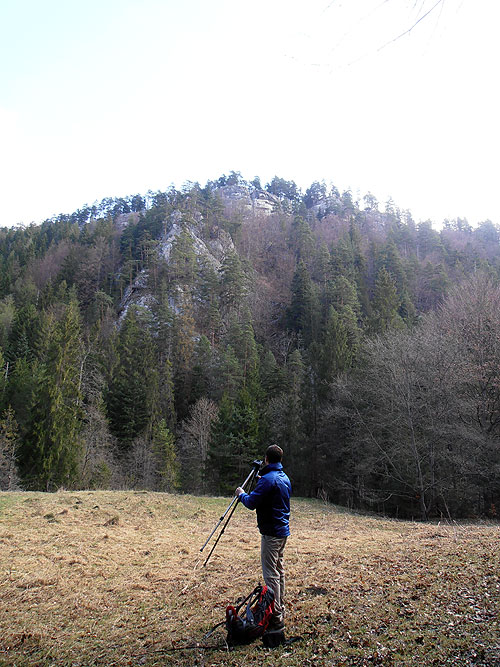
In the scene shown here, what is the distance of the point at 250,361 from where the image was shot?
133ft

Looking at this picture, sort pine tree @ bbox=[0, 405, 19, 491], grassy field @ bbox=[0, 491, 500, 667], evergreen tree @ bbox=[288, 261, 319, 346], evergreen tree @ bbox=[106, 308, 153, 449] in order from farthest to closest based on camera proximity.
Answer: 1. evergreen tree @ bbox=[288, 261, 319, 346]
2. evergreen tree @ bbox=[106, 308, 153, 449]
3. pine tree @ bbox=[0, 405, 19, 491]
4. grassy field @ bbox=[0, 491, 500, 667]

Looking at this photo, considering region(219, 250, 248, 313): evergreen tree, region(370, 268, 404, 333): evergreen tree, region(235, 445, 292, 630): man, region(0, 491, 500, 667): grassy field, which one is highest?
region(219, 250, 248, 313): evergreen tree

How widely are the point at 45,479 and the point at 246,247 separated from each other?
185ft

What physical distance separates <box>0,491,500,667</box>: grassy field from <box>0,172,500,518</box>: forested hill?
31.2 feet

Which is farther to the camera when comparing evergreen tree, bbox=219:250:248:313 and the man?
evergreen tree, bbox=219:250:248:313

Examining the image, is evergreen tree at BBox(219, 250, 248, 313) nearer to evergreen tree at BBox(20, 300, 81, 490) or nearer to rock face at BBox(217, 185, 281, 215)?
evergreen tree at BBox(20, 300, 81, 490)

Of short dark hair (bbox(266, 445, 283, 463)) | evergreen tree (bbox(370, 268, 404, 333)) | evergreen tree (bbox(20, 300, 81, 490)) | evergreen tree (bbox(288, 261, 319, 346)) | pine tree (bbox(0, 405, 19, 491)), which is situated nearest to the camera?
short dark hair (bbox(266, 445, 283, 463))

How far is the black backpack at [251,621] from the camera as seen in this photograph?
374cm

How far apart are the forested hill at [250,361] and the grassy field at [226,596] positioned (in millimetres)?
9516

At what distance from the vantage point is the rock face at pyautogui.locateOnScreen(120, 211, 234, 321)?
55.6 meters

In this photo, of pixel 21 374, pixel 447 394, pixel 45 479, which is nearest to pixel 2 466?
pixel 45 479

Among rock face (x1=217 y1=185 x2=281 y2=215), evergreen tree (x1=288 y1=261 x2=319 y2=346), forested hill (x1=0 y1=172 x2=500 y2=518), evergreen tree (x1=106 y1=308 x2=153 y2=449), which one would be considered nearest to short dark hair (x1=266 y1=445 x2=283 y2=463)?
forested hill (x1=0 y1=172 x2=500 y2=518)

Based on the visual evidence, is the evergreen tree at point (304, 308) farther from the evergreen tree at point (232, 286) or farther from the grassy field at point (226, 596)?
the grassy field at point (226, 596)

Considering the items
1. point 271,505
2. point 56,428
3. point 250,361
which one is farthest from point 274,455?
point 250,361
